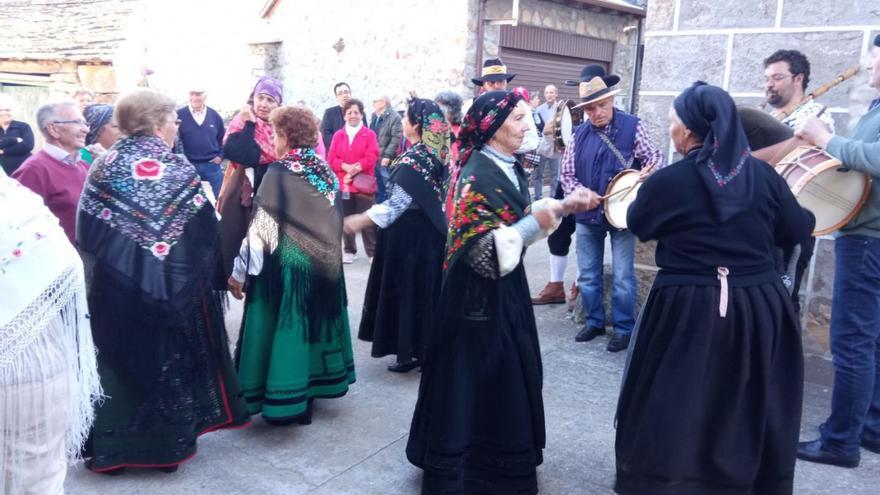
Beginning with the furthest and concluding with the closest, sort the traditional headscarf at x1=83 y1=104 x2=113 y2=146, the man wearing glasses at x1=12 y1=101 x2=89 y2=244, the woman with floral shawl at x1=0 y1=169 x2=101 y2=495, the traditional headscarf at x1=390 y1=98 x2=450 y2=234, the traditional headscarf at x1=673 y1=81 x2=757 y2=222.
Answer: the traditional headscarf at x1=83 y1=104 x2=113 y2=146 < the traditional headscarf at x1=390 y1=98 x2=450 y2=234 < the man wearing glasses at x1=12 y1=101 x2=89 y2=244 < the traditional headscarf at x1=673 y1=81 x2=757 y2=222 < the woman with floral shawl at x1=0 y1=169 x2=101 y2=495

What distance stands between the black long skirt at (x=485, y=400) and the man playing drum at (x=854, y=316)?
159 centimetres

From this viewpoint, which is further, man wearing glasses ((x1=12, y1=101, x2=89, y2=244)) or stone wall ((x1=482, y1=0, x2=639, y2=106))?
stone wall ((x1=482, y1=0, x2=639, y2=106))

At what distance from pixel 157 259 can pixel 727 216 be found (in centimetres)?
244

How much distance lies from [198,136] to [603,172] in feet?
16.4

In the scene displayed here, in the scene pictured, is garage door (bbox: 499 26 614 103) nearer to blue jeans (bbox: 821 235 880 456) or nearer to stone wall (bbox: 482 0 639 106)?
stone wall (bbox: 482 0 639 106)

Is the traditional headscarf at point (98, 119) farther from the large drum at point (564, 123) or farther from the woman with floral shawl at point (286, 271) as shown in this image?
the large drum at point (564, 123)

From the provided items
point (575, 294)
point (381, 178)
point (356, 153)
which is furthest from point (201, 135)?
point (575, 294)

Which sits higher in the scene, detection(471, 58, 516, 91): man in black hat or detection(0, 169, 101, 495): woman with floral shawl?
detection(471, 58, 516, 91): man in black hat

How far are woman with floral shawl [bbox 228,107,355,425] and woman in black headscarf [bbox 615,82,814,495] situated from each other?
186 cm

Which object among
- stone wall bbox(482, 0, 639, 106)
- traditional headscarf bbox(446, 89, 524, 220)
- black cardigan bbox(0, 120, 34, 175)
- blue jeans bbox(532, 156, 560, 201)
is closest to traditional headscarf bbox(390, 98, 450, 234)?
traditional headscarf bbox(446, 89, 524, 220)


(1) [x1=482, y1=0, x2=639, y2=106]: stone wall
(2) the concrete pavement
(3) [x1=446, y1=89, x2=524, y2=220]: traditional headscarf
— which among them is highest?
(1) [x1=482, y1=0, x2=639, y2=106]: stone wall

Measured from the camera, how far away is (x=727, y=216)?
2.70m

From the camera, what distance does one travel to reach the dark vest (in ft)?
17.4

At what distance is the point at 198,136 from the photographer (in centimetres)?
829
